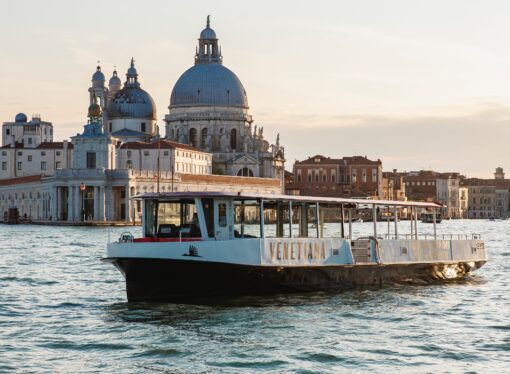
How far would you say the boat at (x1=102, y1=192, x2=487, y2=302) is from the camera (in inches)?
811

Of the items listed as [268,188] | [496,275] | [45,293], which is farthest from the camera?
[268,188]

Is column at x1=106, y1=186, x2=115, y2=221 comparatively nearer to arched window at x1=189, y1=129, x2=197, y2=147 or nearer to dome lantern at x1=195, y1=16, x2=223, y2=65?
arched window at x1=189, y1=129, x2=197, y2=147

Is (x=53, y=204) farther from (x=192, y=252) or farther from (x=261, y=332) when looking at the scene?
(x=261, y=332)

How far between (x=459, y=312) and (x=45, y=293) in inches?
333

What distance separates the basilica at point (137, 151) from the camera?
8650cm

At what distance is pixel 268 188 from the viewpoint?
115312mm

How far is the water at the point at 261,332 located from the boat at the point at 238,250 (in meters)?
0.36

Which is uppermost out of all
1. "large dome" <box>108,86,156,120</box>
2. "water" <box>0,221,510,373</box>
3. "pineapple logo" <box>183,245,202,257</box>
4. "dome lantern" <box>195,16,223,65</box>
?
"dome lantern" <box>195,16,223,65</box>

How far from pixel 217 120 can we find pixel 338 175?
2081 centimetres

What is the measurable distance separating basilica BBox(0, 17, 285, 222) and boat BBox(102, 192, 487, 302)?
62014 millimetres

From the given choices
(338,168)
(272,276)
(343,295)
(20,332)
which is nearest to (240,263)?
(272,276)

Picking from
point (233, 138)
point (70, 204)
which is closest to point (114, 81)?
point (233, 138)

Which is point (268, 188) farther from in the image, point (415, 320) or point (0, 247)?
point (415, 320)

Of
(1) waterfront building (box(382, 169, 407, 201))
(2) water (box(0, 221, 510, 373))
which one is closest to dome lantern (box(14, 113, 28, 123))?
(1) waterfront building (box(382, 169, 407, 201))
